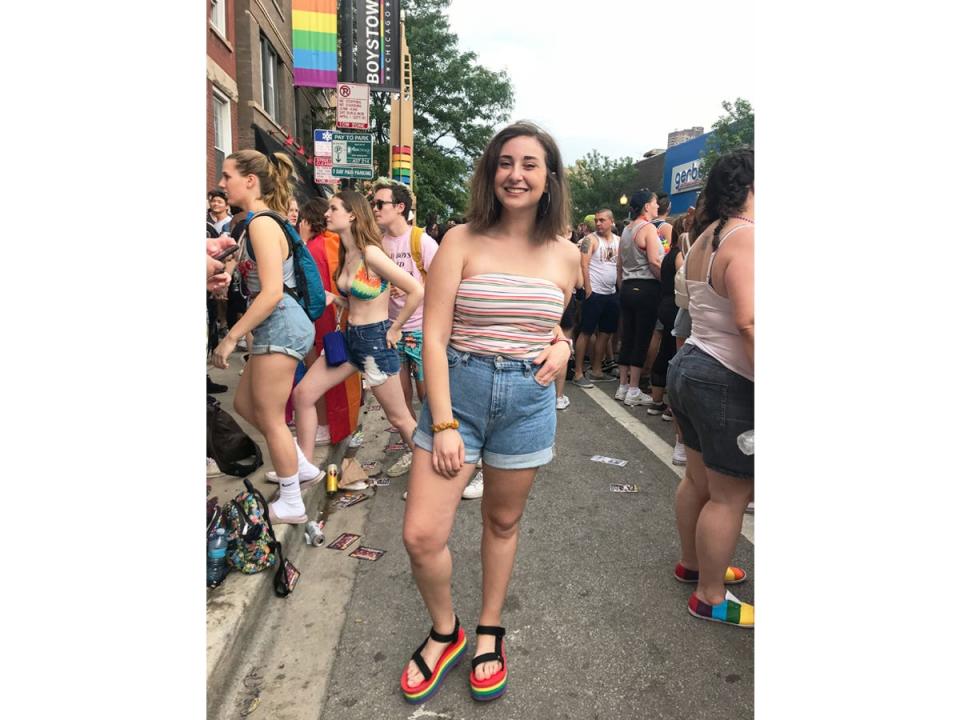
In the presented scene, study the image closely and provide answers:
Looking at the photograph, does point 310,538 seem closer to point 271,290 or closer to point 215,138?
point 271,290

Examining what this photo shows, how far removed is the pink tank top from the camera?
2.42m


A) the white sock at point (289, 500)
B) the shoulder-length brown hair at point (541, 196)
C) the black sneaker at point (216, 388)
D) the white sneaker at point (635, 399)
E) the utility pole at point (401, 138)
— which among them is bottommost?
the white sock at point (289, 500)

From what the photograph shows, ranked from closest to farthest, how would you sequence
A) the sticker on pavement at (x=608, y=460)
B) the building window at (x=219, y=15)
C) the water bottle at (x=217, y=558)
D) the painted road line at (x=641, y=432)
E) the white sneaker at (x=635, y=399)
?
the water bottle at (x=217, y=558) < the painted road line at (x=641, y=432) < the sticker on pavement at (x=608, y=460) < the white sneaker at (x=635, y=399) < the building window at (x=219, y=15)

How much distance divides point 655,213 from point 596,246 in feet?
3.46

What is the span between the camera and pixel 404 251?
16.6ft

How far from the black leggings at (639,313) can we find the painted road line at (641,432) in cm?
54

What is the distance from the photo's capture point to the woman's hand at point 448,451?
2.04 meters

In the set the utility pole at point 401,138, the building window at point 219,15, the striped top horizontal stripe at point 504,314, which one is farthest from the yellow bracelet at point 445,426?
the building window at point 219,15

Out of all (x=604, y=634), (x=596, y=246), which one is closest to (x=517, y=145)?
(x=604, y=634)

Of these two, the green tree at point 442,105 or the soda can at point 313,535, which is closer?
the soda can at point 313,535

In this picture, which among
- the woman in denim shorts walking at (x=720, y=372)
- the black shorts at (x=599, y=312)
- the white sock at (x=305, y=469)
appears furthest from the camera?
the black shorts at (x=599, y=312)

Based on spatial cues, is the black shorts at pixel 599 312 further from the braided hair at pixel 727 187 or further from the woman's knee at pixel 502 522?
the woman's knee at pixel 502 522

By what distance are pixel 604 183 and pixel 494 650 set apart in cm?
5815

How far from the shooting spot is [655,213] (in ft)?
22.1
